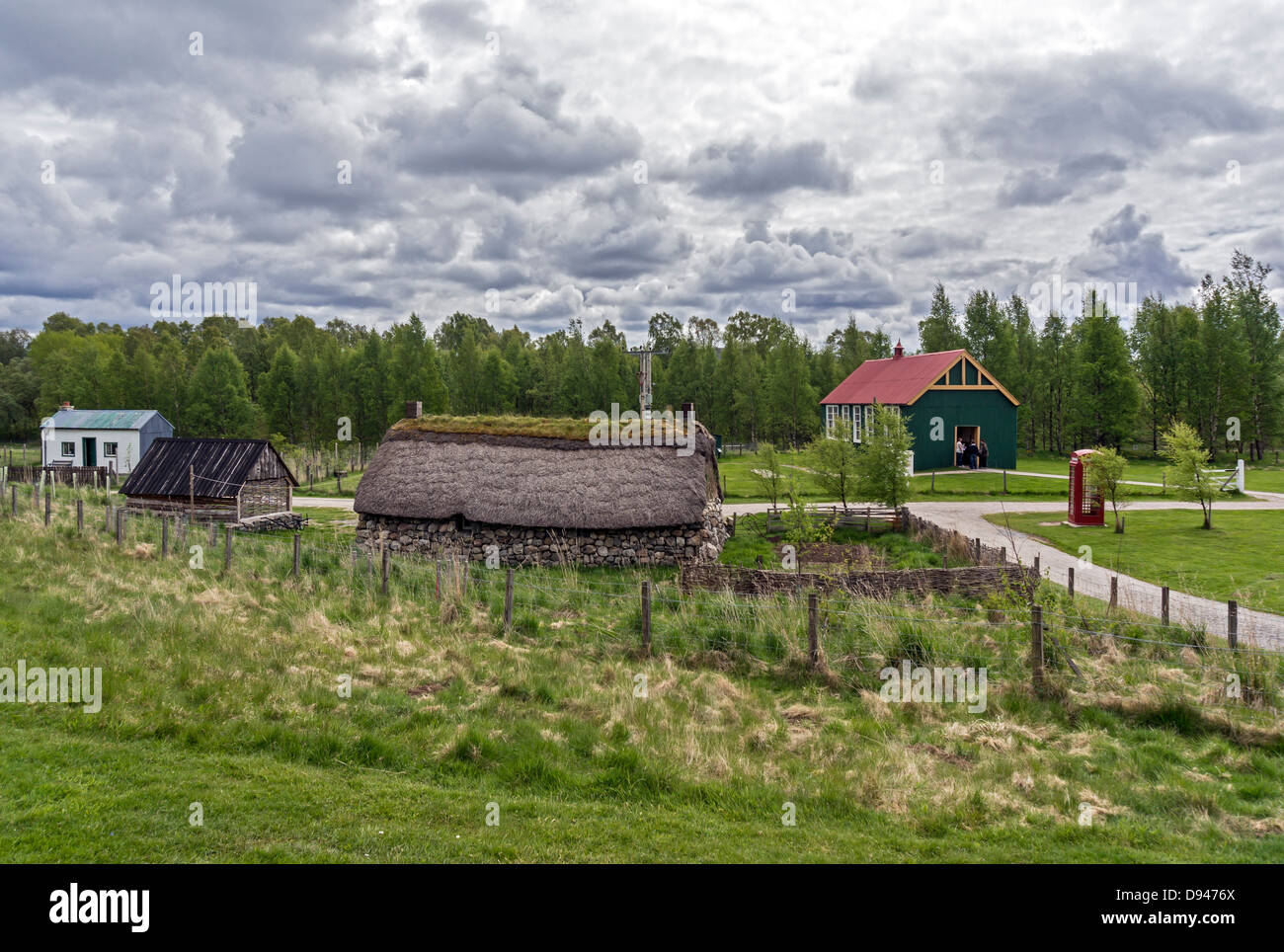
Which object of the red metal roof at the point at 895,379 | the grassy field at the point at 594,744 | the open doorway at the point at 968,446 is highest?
the red metal roof at the point at 895,379

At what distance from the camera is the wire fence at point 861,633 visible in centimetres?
934

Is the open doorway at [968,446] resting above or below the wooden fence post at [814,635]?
above

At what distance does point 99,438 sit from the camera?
44.2 metres

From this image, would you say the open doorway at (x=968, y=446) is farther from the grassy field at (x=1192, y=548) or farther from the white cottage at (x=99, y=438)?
the white cottage at (x=99, y=438)

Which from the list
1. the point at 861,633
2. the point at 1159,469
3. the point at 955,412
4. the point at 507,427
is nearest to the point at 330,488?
the point at 507,427

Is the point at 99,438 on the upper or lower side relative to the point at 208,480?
upper

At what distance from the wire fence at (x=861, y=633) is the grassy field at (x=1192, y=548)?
4774 mm

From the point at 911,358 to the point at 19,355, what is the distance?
113 meters

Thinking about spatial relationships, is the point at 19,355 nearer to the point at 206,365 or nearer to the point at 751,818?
the point at 206,365

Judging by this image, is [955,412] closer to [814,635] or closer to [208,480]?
[208,480]

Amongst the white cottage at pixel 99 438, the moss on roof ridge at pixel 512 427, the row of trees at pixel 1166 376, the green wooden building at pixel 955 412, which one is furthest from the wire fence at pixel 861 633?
the row of trees at pixel 1166 376

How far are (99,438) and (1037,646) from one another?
164ft

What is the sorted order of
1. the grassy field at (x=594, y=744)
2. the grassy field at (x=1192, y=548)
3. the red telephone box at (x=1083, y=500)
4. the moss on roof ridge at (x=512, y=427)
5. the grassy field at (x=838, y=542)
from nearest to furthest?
the grassy field at (x=594, y=744)
the grassy field at (x=1192, y=548)
the grassy field at (x=838, y=542)
the moss on roof ridge at (x=512, y=427)
the red telephone box at (x=1083, y=500)
